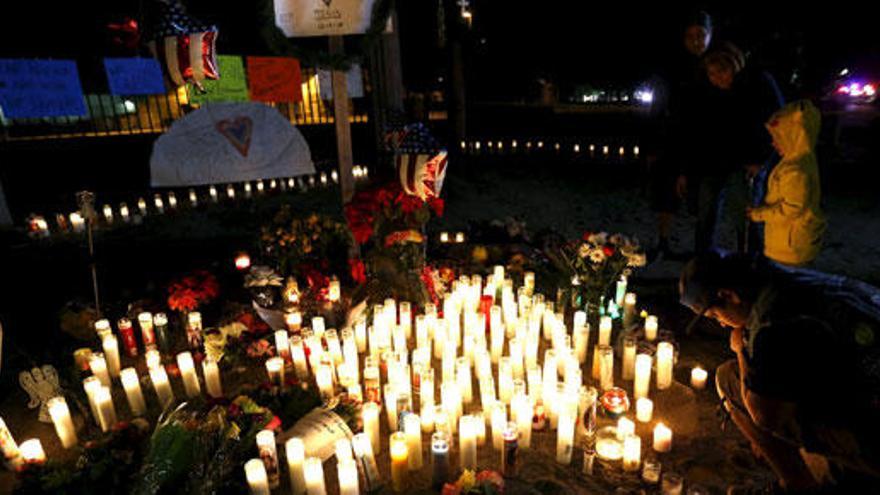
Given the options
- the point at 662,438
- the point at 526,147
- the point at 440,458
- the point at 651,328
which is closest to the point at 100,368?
the point at 440,458

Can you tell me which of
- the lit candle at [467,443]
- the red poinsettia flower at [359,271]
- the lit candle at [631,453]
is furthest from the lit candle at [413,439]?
the red poinsettia flower at [359,271]

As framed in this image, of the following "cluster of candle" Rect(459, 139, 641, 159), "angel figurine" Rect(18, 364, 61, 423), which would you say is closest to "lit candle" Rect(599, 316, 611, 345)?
"angel figurine" Rect(18, 364, 61, 423)

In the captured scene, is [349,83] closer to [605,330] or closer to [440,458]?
[605,330]

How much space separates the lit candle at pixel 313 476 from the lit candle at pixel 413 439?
0.57 meters

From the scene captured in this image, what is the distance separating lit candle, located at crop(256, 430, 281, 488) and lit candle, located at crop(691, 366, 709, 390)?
308 centimetres

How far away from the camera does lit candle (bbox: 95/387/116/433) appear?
13.0 feet

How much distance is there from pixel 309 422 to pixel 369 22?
3493mm

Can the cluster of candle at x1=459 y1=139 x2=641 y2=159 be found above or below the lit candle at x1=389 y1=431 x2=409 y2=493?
above

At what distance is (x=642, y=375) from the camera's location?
13.3 ft

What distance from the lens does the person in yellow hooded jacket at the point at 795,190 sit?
14.4ft

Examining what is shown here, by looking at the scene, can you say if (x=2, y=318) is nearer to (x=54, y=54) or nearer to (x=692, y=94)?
(x=54, y=54)

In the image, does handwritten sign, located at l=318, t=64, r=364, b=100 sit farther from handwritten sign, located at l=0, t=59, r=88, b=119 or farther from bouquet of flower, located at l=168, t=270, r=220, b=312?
bouquet of flower, located at l=168, t=270, r=220, b=312

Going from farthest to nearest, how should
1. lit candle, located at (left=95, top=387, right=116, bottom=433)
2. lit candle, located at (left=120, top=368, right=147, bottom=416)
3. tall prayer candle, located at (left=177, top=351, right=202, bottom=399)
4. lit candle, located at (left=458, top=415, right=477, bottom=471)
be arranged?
tall prayer candle, located at (left=177, top=351, right=202, bottom=399), lit candle, located at (left=120, top=368, right=147, bottom=416), lit candle, located at (left=95, top=387, right=116, bottom=433), lit candle, located at (left=458, top=415, right=477, bottom=471)

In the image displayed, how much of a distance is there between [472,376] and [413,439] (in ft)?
4.35
